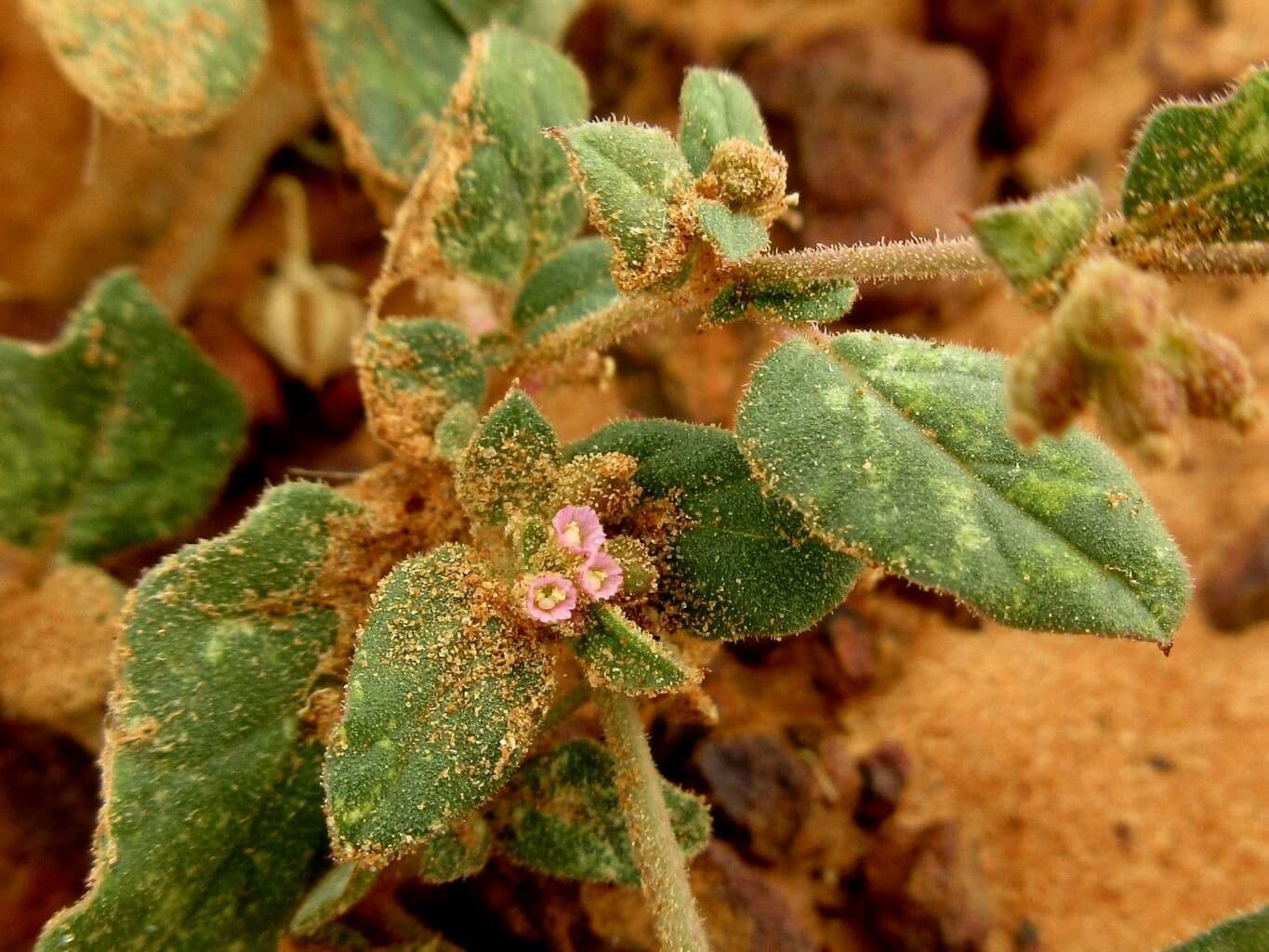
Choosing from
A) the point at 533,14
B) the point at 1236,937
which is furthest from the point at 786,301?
the point at 533,14

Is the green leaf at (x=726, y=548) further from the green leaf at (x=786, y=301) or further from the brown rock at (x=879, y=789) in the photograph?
the brown rock at (x=879, y=789)

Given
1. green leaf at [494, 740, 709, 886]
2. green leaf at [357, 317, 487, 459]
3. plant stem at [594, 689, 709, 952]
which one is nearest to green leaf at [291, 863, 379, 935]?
green leaf at [494, 740, 709, 886]

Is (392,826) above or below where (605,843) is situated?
above

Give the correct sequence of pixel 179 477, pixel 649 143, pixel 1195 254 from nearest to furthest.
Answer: pixel 1195 254 → pixel 649 143 → pixel 179 477

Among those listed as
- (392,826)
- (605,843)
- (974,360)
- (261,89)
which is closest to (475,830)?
(605,843)

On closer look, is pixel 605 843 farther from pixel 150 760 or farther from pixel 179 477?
pixel 179 477

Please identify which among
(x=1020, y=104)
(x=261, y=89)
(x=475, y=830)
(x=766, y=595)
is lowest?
(x=1020, y=104)
